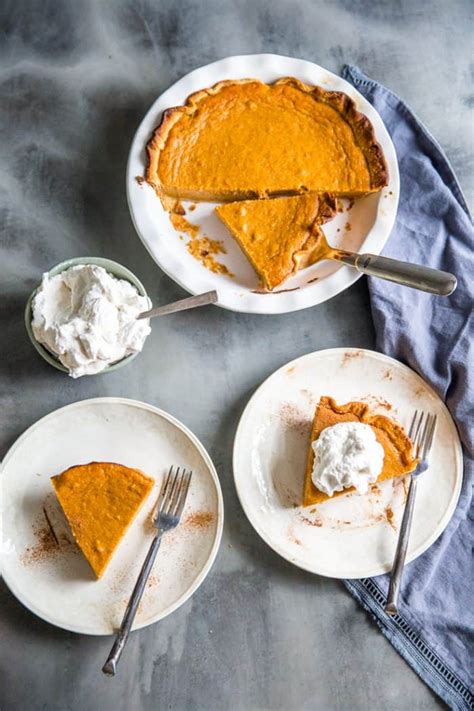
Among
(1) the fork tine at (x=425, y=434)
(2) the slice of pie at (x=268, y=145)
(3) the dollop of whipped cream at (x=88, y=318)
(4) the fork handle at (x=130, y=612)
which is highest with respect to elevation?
(2) the slice of pie at (x=268, y=145)

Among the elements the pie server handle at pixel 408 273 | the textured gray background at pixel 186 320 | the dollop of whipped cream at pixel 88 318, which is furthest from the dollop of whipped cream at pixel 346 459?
the dollop of whipped cream at pixel 88 318

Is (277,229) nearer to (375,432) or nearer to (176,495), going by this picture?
(375,432)

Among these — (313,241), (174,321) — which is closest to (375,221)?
(313,241)

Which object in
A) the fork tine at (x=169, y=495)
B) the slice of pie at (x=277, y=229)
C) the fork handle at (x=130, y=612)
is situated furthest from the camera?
the slice of pie at (x=277, y=229)

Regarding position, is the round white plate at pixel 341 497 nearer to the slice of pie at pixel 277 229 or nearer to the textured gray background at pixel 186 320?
the textured gray background at pixel 186 320

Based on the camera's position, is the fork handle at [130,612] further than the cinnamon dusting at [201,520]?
No

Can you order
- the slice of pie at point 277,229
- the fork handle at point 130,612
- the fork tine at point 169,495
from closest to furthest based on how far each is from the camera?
the fork handle at point 130,612, the fork tine at point 169,495, the slice of pie at point 277,229

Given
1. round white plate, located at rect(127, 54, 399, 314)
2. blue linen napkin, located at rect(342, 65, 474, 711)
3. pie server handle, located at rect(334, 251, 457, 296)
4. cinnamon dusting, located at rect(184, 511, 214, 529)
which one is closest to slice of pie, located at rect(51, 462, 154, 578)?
cinnamon dusting, located at rect(184, 511, 214, 529)

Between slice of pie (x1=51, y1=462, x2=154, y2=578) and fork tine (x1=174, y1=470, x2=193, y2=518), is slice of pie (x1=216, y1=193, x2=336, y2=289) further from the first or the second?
slice of pie (x1=51, y1=462, x2=154, y2=578)

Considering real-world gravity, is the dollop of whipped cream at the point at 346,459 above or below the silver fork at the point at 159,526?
above
